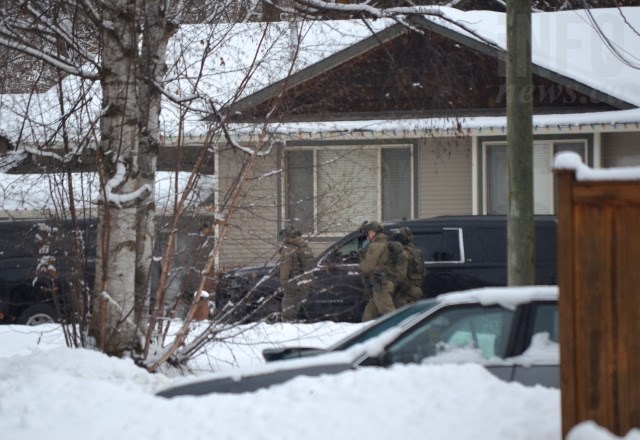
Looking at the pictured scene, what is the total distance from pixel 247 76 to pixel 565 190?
5.21 meters

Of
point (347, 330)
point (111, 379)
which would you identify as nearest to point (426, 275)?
point (347, 330)

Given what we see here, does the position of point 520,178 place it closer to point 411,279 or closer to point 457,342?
point 457,342

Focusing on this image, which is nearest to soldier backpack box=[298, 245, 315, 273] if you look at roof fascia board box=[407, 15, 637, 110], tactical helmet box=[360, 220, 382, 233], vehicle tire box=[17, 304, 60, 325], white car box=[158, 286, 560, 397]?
tactical helmet box=[360, 220, 382, 233]

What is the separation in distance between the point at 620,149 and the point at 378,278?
8.31 m

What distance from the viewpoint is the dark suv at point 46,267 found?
30.5 feet

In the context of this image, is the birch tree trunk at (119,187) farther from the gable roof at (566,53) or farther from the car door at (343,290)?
the gable roof at (566,53)

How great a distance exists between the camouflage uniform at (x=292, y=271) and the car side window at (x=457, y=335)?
333 centimetres

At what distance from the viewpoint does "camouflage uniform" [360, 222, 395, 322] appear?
41.8 feet

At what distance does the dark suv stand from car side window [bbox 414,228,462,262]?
5.12m

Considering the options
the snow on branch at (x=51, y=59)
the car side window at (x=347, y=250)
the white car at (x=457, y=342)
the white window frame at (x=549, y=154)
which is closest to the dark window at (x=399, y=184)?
the white window frame at (x=549, y=154)

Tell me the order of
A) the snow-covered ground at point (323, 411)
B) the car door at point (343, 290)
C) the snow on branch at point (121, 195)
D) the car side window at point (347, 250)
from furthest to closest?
the car side window at point (347, 250)
the car door at point (343, 290)
the snow on branch at point (121, 195)
the snow-covered ground at point (323, 411)

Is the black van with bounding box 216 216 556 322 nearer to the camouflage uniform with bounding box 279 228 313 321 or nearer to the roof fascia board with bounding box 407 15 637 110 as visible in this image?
the camouflage uniform with bounding box 279 228 313 321

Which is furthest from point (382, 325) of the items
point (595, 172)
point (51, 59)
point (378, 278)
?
point (378, 278)

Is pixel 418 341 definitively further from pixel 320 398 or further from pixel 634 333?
pixel 634 333
